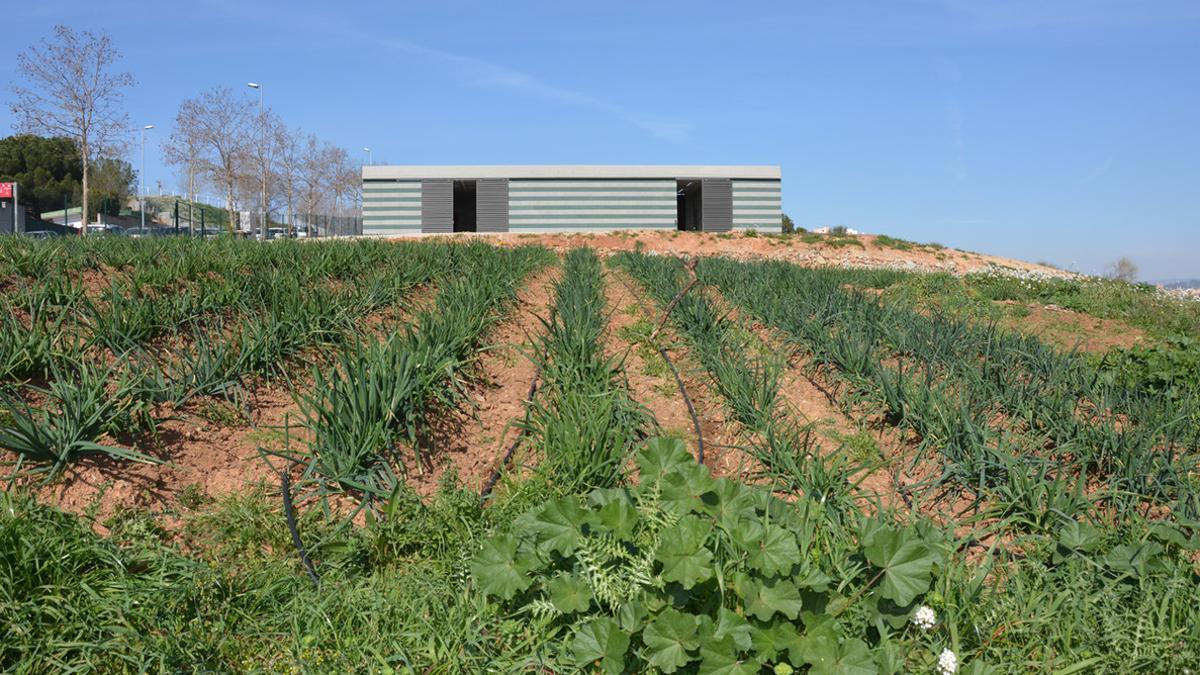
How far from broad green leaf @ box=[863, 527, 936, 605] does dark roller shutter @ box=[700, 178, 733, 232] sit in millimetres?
29035

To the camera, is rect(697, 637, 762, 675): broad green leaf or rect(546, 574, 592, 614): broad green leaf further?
rect(546, 574, 592, 614): broad green leaf

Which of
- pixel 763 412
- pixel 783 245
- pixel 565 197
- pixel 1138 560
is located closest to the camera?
pixel 1138 560

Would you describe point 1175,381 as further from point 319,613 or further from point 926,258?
point 926,258

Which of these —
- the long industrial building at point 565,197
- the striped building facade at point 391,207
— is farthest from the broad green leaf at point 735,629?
the striped building facade at point 391,207

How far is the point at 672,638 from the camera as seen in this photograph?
1.68 m

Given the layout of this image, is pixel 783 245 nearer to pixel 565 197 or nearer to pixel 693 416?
pixel 565 197

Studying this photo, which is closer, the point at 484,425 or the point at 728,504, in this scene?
the point at 728,504

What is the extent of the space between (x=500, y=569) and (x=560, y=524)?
197 mm

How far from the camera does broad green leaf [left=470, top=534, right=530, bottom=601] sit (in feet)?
6.15

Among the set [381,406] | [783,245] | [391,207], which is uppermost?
[391,207]

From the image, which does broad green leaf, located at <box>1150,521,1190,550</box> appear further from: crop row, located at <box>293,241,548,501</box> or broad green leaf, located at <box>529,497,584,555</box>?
crop row, located at <box>293,241,548,501</box>

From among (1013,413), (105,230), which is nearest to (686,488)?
(1013,413)

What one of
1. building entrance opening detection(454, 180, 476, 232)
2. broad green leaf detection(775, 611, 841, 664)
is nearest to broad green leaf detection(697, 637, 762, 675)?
broad green leaf detection(775, 611, 841, 664)

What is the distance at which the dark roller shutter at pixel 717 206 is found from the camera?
3025 cm
